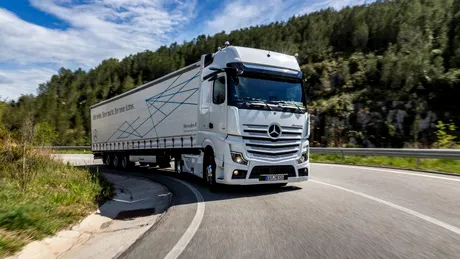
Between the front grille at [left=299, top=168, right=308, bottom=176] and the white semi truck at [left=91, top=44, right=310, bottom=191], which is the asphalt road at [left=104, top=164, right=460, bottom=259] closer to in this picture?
the front grille at [left=299, top=168, right=308, bottom=176]

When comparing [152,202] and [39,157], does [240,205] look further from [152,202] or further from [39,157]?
[39,157]

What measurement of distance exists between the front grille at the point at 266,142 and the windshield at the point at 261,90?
0.71 metres

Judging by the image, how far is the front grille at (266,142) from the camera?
8.80m

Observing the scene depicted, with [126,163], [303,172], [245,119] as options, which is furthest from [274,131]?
[126,163]

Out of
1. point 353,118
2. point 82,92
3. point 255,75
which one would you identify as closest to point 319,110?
point 353,118

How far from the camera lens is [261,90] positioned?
30.2ft

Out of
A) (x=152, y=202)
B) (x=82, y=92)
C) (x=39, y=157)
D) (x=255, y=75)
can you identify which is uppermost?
(x=82, y=92)

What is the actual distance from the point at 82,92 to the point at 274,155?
133 meters

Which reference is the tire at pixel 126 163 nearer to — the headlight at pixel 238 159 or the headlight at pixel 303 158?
the headlight at pixel 238 159

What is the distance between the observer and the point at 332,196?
318 inches

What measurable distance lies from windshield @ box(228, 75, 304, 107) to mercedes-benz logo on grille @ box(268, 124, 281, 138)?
2.12ft

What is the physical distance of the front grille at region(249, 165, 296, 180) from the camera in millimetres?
8844

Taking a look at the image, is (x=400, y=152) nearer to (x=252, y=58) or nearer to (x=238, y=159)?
(x=252, y=58)

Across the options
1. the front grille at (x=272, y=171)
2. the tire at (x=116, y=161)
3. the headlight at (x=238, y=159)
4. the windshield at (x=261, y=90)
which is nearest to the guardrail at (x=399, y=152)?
the tire at (x=116, y=161)
